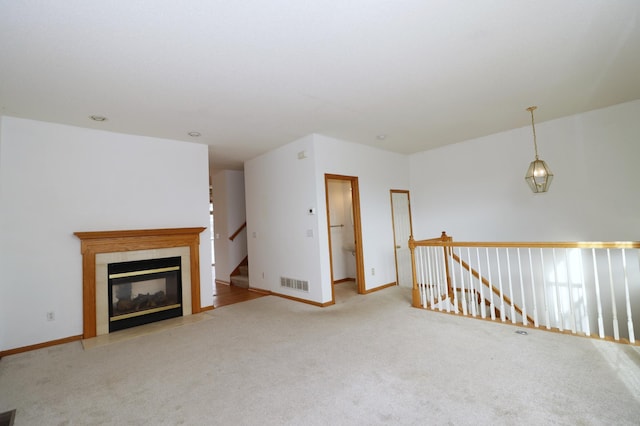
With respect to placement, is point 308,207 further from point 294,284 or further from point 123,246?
point 123,246

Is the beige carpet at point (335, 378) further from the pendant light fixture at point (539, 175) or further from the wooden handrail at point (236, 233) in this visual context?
the wooden handrail at point (236, 233)

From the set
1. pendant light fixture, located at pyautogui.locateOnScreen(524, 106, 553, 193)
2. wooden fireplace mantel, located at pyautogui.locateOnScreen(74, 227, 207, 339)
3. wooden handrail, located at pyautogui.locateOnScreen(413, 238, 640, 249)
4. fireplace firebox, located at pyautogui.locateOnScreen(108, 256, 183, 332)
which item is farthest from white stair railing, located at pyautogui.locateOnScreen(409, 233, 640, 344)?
fireplace firebox, located at pyautogui.locateOnScreen(108, 256, 183, 332)

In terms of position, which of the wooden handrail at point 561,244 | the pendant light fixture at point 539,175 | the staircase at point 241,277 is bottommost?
the staircase at point 241,277

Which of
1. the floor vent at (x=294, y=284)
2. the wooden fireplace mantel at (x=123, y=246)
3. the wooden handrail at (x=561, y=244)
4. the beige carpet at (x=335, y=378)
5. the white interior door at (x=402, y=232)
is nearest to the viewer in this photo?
the beige carpet at (x=335, y=378)

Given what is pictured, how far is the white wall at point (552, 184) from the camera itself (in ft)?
13.7

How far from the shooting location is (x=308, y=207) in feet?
15.7

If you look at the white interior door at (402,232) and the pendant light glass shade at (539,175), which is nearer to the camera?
the pendant light glass shade at (539,175)

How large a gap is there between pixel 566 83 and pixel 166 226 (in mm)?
5634

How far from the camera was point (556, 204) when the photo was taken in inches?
186

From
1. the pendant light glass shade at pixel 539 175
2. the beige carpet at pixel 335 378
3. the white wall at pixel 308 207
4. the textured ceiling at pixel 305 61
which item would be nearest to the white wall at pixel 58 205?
the textured ceiling at pixel 305 61

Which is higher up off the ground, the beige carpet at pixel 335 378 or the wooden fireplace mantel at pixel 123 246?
the wooden fireplace mantel at pixel 123 246

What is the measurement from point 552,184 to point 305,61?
15.0 ft

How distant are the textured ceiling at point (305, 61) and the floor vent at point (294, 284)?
101 inches

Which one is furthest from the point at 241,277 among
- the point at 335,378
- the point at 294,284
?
the point at 335,378
